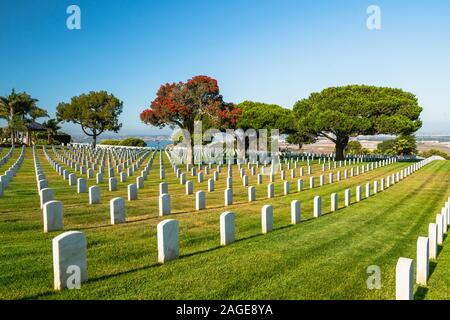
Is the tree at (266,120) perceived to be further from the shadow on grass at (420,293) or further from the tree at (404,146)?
the shadow on grass at (420,293)

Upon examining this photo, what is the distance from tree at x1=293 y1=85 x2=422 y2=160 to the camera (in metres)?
42.0

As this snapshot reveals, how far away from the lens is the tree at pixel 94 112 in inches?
2413

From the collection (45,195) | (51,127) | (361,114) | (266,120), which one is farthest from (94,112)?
(45,195)

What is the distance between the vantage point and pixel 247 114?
49.3 metres

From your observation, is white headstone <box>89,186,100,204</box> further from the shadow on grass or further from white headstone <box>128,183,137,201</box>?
the shadow on grass

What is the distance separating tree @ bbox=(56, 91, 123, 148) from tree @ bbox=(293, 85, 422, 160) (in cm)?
3377

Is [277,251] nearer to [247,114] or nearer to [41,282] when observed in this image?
[41,282]

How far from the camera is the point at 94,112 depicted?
61.2 metres

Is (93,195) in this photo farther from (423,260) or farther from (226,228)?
(423,260)

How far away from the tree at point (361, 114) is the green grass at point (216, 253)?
1198 inches

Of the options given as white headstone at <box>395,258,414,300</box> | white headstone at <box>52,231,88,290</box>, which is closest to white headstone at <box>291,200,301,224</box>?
white headstone at <box>395,258,414,300</box>

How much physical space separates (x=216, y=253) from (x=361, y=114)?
40.8 m
